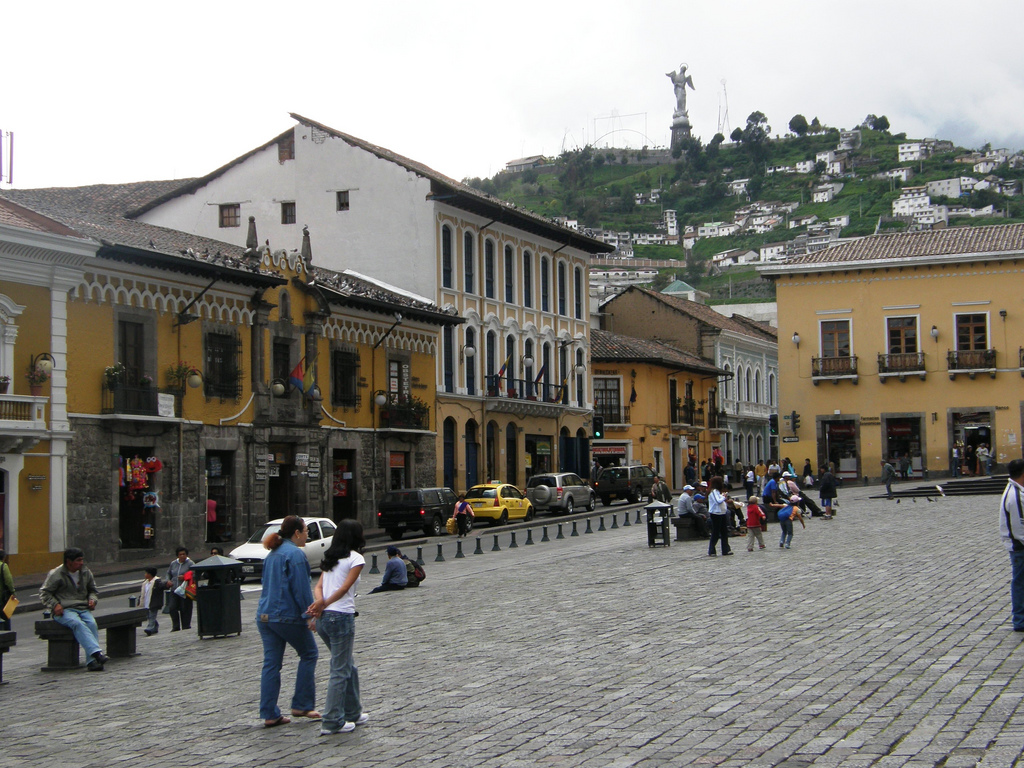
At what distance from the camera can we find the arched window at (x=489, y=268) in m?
50.5

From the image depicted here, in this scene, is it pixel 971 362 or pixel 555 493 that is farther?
pixel 971 362

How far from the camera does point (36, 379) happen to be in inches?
1142

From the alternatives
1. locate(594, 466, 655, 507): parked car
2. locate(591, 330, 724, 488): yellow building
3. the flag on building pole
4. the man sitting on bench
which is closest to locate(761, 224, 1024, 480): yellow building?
locate(591, 330, 724, 488): yellow building

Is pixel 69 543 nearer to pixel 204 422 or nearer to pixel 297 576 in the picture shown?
pixel 204 422

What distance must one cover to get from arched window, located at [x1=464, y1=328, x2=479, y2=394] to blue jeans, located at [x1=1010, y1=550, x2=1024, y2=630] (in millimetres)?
36235

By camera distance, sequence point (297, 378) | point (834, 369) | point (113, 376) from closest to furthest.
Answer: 1. point (113, 376)
2. point (297, 378)
3. point (834, 369)

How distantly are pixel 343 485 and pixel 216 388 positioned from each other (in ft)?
22.6

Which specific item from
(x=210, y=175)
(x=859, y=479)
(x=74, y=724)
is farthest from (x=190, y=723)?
(x=859, y=479)

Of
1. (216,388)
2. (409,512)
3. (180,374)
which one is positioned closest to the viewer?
(180,374)

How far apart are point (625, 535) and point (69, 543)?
13.8m

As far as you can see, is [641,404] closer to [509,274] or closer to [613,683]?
[509,274]

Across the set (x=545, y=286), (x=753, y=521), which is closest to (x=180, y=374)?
(x=753, y=521)

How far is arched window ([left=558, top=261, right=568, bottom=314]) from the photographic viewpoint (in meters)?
57.2

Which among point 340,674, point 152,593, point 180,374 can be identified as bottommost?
point 152,593
